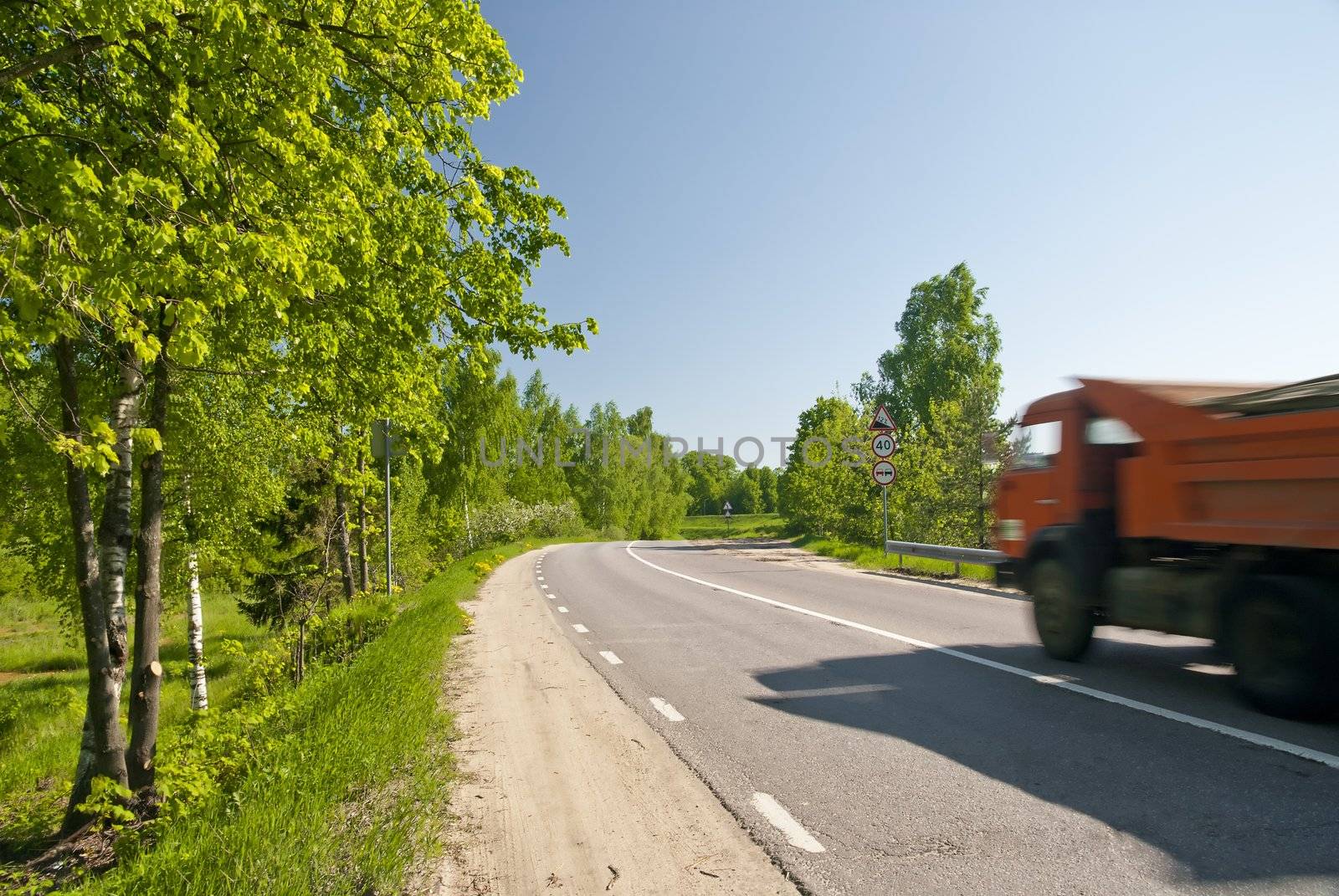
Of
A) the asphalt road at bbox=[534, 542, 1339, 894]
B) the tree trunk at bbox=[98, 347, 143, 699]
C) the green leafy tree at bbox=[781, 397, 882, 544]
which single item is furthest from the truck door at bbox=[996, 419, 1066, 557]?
the green leafy tree at bbox=[781, 397, 882, 544]

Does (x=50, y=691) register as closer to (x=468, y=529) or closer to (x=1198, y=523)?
(x=1198, y=523)

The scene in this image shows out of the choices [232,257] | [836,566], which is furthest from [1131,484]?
[836,566]

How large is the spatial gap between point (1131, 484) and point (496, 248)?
→ 7.04m

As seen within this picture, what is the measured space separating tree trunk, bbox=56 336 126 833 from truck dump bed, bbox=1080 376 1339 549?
9.73m

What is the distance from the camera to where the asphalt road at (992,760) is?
3350 millimetres

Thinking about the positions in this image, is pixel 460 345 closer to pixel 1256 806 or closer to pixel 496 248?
pixel 496 248

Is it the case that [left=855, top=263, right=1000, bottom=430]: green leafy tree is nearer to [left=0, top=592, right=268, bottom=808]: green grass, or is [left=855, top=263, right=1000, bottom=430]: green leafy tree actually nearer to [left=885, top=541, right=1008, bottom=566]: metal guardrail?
[left=885, top=541, right=1008, bottom=566]: metal guardrail

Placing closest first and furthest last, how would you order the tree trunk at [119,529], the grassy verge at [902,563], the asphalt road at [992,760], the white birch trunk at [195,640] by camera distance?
the asphalt road at [992,760] < the tree trunk at [119,529] < the white birch trunk at [195,640] < the grassy verge at [902,563]

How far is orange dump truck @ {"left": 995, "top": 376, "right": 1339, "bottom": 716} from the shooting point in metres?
5.01

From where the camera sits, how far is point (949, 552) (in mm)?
16000

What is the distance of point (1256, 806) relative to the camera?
3805mm

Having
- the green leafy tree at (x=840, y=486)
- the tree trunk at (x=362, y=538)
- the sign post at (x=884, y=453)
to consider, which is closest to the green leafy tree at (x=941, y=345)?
the green leafy tree at (x=840, y=486)

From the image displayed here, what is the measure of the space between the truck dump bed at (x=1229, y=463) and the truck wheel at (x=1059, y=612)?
0.79 m

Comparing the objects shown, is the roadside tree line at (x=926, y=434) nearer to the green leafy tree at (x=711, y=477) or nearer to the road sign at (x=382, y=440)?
the road sign at (x=382, y=440)
